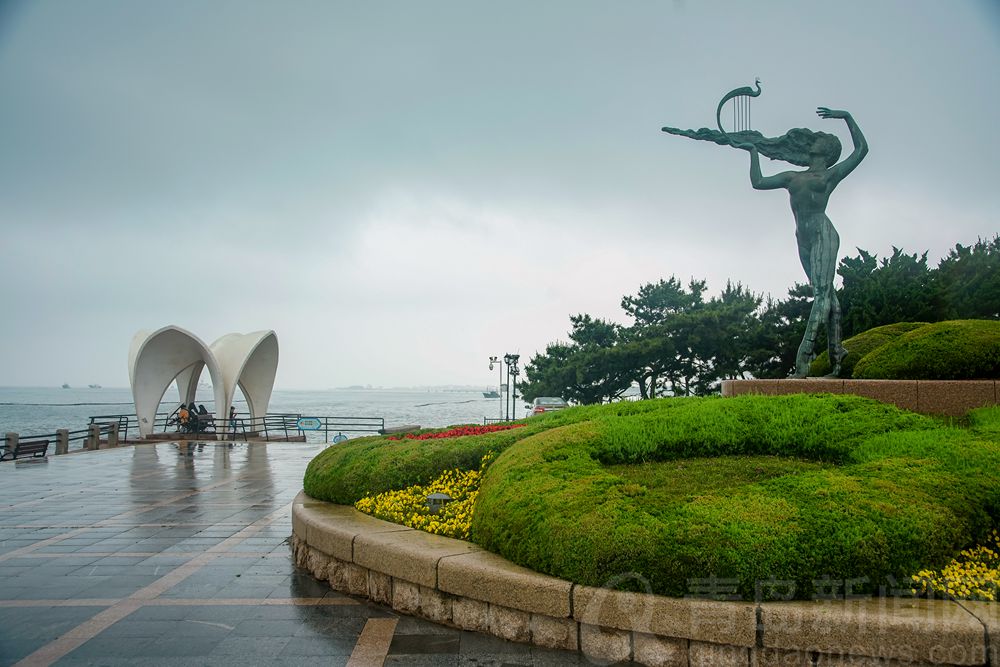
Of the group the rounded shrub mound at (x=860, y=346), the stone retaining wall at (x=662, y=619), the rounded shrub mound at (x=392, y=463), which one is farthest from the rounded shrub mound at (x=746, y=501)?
the rounded shrub mound at (x=860, y=346)

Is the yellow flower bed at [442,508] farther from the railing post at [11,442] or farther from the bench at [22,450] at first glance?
the railing post at [11,442]

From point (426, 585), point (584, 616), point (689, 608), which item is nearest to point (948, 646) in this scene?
point (689, 608)

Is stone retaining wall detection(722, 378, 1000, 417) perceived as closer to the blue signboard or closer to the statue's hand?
the statue's hand

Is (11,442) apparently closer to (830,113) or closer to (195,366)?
(195,366)

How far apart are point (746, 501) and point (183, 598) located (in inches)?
187

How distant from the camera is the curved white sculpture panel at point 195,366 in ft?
88.7

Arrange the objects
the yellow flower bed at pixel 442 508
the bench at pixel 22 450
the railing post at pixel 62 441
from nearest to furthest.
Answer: the yellow flower bed at pixel 442 508, the bench at pixel 22 450, the railing post at pixel 62 441

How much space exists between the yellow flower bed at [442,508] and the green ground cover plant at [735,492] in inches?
7.3

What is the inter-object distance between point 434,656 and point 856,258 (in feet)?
104

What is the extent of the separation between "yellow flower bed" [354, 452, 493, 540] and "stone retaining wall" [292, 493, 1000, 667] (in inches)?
20.9

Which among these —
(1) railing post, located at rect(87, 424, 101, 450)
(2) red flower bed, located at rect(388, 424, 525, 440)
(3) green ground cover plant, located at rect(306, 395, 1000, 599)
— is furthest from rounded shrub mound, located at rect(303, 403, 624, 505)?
(1) railing post, located at rect(87, 424, 101, 450)

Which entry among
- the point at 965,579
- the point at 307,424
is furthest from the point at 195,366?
the point at 965,579

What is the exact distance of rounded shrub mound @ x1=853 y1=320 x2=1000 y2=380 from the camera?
27.4 feet

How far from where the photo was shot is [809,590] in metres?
3.69
